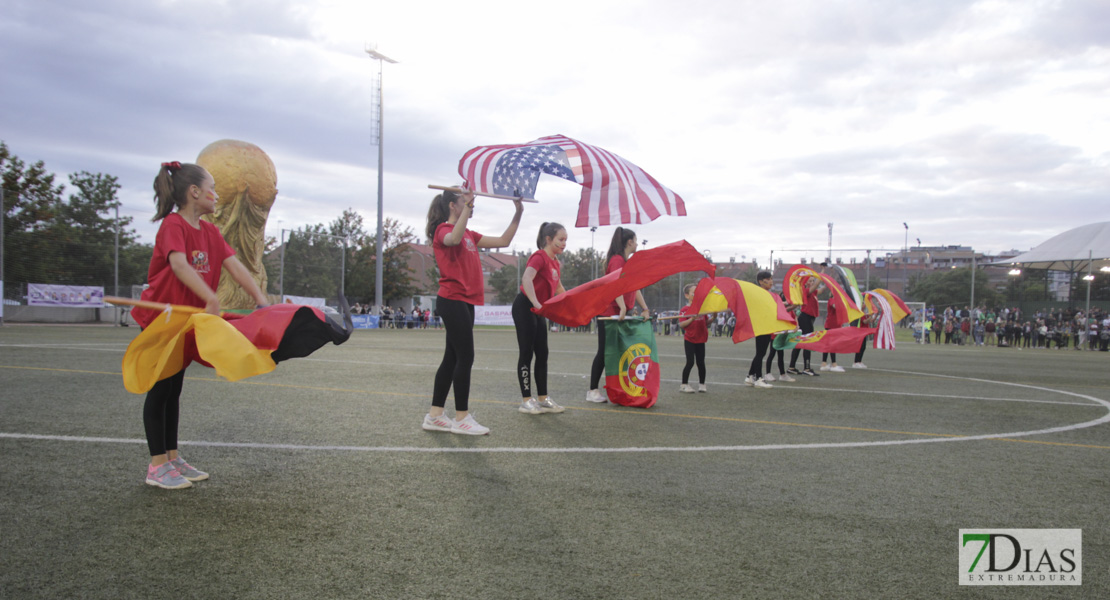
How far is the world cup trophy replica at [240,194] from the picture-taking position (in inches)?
791

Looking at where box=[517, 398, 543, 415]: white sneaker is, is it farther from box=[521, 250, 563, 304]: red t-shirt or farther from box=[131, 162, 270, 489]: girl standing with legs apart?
box=[131, 162, 270, 489]: girl standing with legs apart

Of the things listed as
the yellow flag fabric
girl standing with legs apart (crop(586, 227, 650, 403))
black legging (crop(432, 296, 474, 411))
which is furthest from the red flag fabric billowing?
the yellow flag fabric

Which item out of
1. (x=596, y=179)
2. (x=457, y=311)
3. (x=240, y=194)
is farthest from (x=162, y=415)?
(x=240, y=194)

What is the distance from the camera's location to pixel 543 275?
21.5ft

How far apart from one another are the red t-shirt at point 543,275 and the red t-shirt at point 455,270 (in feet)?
3.80

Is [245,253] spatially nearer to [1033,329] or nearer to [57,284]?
[57,284]

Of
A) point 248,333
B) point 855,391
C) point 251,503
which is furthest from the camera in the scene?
point 855,391

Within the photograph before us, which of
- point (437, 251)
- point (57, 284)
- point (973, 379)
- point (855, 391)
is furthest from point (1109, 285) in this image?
point (57, 284)

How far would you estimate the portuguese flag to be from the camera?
6.86 m

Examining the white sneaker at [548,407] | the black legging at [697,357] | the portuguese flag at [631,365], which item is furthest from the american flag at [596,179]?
the black legging at [697,357]

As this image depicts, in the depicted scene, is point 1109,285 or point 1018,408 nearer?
point 1018,408

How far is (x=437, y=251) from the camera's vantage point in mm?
5234

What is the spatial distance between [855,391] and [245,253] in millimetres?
18819

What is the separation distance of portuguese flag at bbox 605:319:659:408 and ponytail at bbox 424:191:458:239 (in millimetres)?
2394
